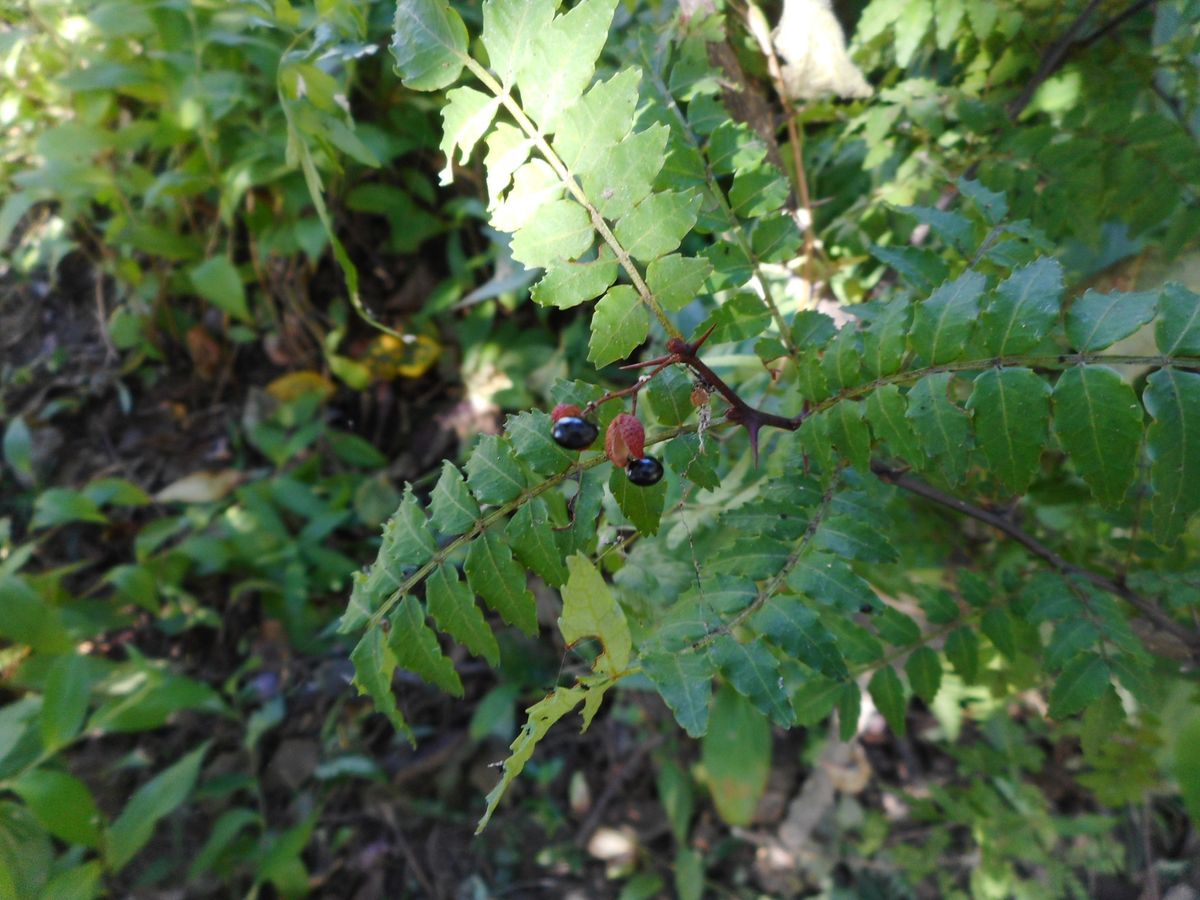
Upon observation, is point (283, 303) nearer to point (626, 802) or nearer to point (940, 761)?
point (626, 802)

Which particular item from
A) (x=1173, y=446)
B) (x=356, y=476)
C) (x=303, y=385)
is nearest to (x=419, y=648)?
(x=1173, y=446)

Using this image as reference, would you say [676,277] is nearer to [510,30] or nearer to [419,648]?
[510,30]

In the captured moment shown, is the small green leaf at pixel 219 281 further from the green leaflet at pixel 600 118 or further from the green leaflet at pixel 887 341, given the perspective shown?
the green leaflet at pixel 887 341

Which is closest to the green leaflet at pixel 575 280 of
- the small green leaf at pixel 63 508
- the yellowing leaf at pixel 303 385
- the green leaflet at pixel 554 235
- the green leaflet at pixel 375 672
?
the green leaflet at pixel 554 235

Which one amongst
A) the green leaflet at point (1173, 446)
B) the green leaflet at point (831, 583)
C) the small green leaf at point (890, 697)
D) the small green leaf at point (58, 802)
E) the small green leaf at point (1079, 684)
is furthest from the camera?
the small green leaf at point (58, 802)

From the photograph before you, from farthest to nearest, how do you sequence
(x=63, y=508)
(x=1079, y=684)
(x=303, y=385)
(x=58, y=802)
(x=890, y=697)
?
(x=303, y=385) → (x=63, y=508) → (x=58, y=802) → (x=890, y=697) → (x=1079, y=684)

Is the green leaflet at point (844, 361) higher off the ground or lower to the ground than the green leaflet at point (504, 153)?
lower

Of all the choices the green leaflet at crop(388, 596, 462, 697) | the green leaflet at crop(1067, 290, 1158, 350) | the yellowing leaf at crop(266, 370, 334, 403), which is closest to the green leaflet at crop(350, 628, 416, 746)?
the green leaflet at crop(388, 596, 462, 697)
